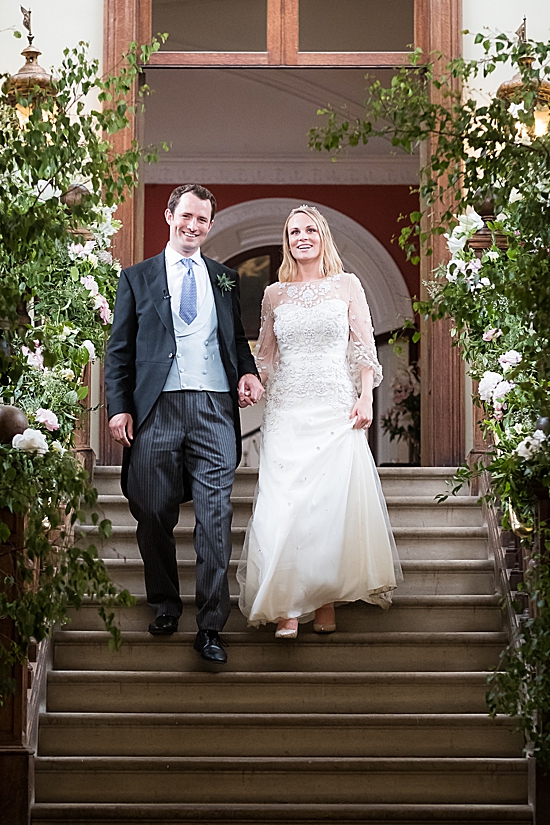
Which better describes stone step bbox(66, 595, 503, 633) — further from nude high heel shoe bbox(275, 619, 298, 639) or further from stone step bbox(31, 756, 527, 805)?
stone step bbox(31, 756, 527, 805)

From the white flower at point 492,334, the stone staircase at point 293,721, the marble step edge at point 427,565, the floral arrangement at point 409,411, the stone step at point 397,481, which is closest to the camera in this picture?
the stone staircase at point 293,721

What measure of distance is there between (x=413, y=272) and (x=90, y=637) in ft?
20.3

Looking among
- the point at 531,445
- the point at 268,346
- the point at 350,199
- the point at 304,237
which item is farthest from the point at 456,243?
the point at 350,199

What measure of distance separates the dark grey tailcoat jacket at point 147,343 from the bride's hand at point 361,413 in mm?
426

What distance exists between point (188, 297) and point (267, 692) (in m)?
1.51

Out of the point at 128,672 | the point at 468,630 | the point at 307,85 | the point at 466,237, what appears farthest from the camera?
the point at 307,85

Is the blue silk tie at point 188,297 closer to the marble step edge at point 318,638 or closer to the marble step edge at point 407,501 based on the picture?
the marble step edge at point 407,501

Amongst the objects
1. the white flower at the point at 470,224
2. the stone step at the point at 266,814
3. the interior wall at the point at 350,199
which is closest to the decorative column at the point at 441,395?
the white flower at the point at 470,224

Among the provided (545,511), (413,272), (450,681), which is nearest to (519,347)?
(545,511)

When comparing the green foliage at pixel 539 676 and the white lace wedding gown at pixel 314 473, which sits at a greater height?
the white lace wedding gown at pixel 314 473

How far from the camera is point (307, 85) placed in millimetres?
9875

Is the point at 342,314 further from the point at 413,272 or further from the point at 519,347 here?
the point at 413,272

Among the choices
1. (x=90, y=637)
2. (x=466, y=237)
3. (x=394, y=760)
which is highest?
(x=466, y=237)

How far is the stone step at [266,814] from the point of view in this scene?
12.4ft
